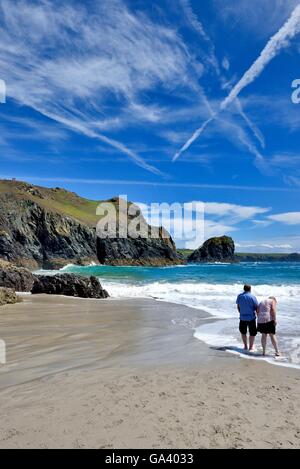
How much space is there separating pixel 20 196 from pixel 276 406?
11379 cm

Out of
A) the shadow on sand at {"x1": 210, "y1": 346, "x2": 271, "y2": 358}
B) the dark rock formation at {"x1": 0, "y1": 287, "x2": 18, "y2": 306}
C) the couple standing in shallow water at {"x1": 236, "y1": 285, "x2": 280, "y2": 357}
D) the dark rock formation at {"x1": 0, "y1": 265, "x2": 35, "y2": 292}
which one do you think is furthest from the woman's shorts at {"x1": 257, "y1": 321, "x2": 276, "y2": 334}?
the dark rock formation at {"x1": 0, "y1": 265, "x2": 35, "y2": 292}

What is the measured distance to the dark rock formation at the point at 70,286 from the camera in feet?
70.7

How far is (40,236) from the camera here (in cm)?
10519

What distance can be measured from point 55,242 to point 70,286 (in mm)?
87416

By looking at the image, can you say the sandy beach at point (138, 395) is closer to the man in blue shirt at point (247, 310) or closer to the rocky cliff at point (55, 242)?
the man in blue shirt at point (247, 310)

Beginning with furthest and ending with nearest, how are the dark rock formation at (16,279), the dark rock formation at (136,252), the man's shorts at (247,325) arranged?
the dark rock formation at (136,252) → the dark rock formation at (16,279) → the man's shorts at (247,325)

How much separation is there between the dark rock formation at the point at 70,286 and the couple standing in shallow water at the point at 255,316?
13.3 meters

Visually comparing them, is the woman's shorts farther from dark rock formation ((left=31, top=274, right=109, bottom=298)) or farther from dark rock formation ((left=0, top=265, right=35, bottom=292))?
dark rock formation ((left=0, top=265, right=35, bottom=292))

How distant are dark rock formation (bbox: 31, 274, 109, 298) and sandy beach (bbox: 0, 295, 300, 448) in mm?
11152

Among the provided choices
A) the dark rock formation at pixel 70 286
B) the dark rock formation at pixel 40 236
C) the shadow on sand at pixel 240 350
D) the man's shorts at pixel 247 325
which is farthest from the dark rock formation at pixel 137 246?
the shadow on sand at pixel 240 350
